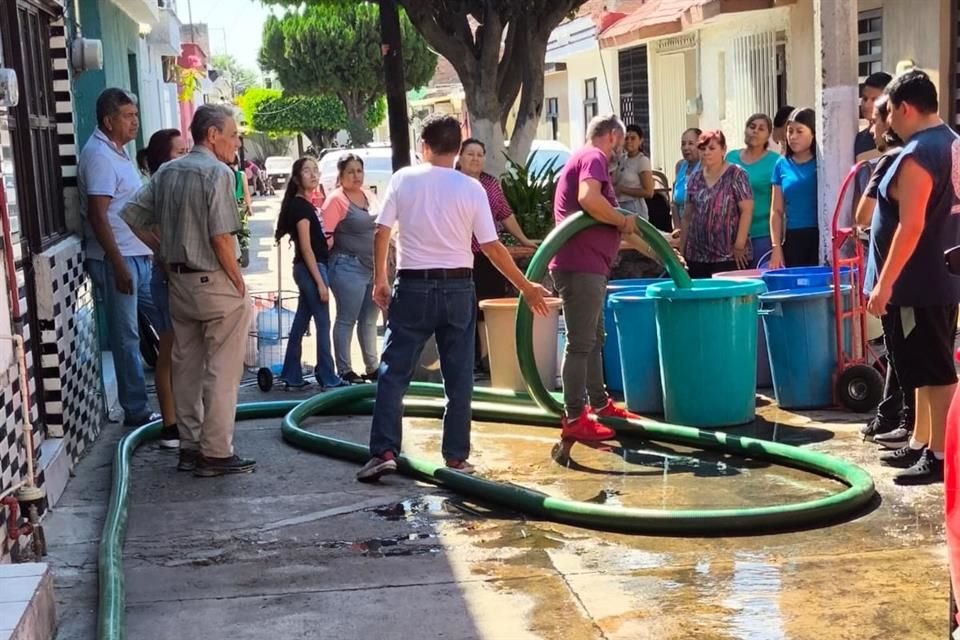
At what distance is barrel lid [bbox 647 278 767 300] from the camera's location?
743cm

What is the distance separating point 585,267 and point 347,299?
2.84 m

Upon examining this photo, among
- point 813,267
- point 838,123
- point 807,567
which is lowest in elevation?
point 807,567

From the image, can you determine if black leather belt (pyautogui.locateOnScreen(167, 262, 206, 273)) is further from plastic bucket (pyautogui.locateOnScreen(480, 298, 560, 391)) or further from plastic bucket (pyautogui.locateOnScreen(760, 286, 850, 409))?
plastic bucket (pyautogui.locateOnScreen(760, 286, 850, 409))

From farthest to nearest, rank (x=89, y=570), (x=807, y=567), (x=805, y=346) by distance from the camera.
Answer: (x=805, y=346), (x=89, y=570), (x=807, y=567)

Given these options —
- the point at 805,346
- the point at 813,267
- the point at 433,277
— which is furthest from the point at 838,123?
the point at 433,277

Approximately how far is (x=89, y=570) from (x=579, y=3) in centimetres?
952

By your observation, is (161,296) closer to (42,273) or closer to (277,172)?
(42,273)

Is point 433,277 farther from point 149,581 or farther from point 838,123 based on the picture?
point 838,123

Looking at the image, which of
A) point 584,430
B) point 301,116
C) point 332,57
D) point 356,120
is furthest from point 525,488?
point 301,116

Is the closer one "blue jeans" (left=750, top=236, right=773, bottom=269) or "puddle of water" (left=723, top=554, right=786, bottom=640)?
"puddle of water" (left=723, top=554, right=786, bottom=640)

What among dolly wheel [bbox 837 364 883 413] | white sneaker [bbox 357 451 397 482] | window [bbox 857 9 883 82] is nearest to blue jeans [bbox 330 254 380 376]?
white sneaker [bbox 357 451 397 482]

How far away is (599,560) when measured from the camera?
5.39m

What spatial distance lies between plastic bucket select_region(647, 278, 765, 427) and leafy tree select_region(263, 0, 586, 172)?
5727 millimetres

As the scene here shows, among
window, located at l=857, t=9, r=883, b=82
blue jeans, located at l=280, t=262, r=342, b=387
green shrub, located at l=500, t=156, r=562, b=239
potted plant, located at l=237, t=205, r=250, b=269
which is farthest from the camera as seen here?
window, located at l=857, t=9, r=883, b=82
